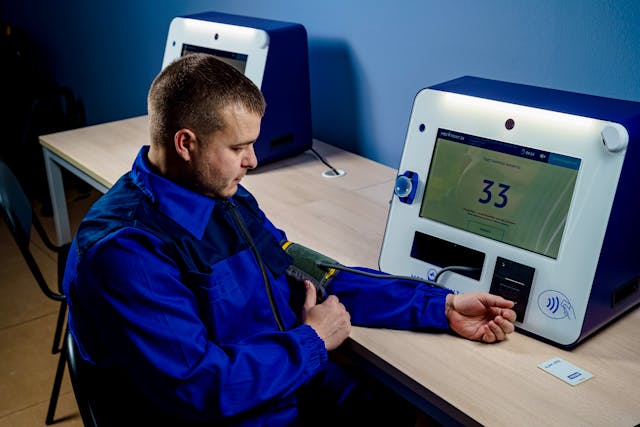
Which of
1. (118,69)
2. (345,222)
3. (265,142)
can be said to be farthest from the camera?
(118,69)

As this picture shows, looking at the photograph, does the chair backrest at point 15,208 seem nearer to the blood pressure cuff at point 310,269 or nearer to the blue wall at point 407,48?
the blood pressure cuff at point 310,269

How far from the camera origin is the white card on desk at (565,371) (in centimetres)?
114

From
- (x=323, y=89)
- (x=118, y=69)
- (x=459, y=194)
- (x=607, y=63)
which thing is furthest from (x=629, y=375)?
(x=118, y=69)

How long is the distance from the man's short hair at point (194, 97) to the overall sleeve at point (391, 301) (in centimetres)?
41

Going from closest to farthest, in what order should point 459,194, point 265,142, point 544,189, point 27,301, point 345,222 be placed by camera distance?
point 544,189 → point 459,194 → point 345,222 → point 265,142 → point 27,301

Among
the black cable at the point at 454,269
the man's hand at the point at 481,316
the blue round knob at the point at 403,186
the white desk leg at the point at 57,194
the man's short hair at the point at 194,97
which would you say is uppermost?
the man's short hair at the point at 194,97

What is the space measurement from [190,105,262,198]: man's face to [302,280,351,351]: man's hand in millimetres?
270

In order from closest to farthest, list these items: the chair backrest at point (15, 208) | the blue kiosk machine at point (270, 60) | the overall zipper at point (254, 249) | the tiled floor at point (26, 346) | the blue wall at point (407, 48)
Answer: the overall zipper at point (254, 249)
the blue wall at point (407, 48)
the chair backrest at point (15, 208)
the blue kiosk machine at point (270, 60)
the tiled floor at point (26, 346)

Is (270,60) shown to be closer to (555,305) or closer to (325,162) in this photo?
(325,162)

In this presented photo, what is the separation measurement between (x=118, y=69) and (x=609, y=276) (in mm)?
2841

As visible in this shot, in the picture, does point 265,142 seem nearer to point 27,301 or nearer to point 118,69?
point 27,301

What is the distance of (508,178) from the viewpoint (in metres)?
1.29

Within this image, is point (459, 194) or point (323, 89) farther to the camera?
point (323, 89)

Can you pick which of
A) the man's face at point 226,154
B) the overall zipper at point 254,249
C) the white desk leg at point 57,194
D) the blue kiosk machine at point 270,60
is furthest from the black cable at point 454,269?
the white desk leg at point 57,194
